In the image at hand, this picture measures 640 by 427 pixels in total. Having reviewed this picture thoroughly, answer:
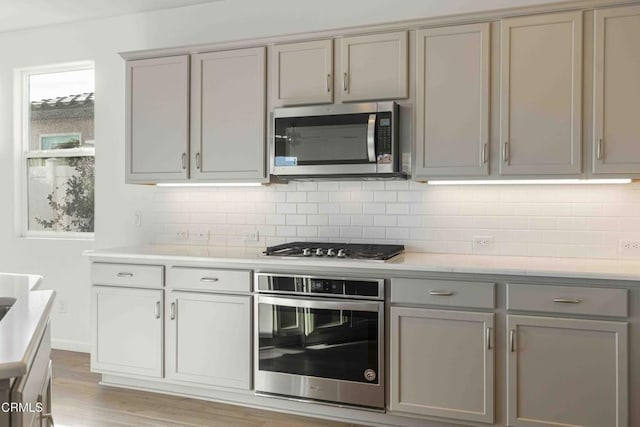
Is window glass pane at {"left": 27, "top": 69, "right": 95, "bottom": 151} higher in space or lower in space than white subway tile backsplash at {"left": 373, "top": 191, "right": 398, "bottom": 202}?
higher

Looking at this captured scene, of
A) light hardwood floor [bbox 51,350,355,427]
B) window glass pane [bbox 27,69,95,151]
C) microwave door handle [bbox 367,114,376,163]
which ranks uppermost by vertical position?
window glass pane [bbox 27,69,95,151]

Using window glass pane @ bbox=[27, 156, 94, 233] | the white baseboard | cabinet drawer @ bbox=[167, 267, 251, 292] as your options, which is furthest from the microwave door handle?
the white baseboard

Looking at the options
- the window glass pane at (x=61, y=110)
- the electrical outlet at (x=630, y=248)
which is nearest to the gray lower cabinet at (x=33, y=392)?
the electrical outlet at (x=630, y=248)

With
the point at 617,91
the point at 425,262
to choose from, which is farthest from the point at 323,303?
the point at 617,91

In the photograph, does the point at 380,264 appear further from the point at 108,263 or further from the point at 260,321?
the point at 108,263

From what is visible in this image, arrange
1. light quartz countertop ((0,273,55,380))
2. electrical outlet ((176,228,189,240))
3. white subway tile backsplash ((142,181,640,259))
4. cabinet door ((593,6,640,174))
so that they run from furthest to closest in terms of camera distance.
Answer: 1. electrical outlet ((176,228,189,240))
2. white subway tile backsplash ((142,181,640,259))
3. cabinet door ((593,6,640,174))
4. light quartz countertop ((0,273,55,380))

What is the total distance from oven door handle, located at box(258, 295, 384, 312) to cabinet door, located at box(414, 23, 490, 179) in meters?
0.82

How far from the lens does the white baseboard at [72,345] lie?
454 centimetres

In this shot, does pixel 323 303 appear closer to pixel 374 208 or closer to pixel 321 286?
pixel 321 286

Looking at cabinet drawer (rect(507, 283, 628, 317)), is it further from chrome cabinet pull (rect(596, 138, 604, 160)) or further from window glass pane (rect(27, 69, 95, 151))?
window glass pane (rect(27, 69, 95, 151))

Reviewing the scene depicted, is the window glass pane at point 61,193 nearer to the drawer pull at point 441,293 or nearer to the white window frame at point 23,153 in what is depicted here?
the white window frame at point 23,153

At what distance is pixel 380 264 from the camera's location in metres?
2.96

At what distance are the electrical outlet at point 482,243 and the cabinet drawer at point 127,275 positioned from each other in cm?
202

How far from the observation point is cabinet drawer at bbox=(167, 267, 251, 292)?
3.30m
